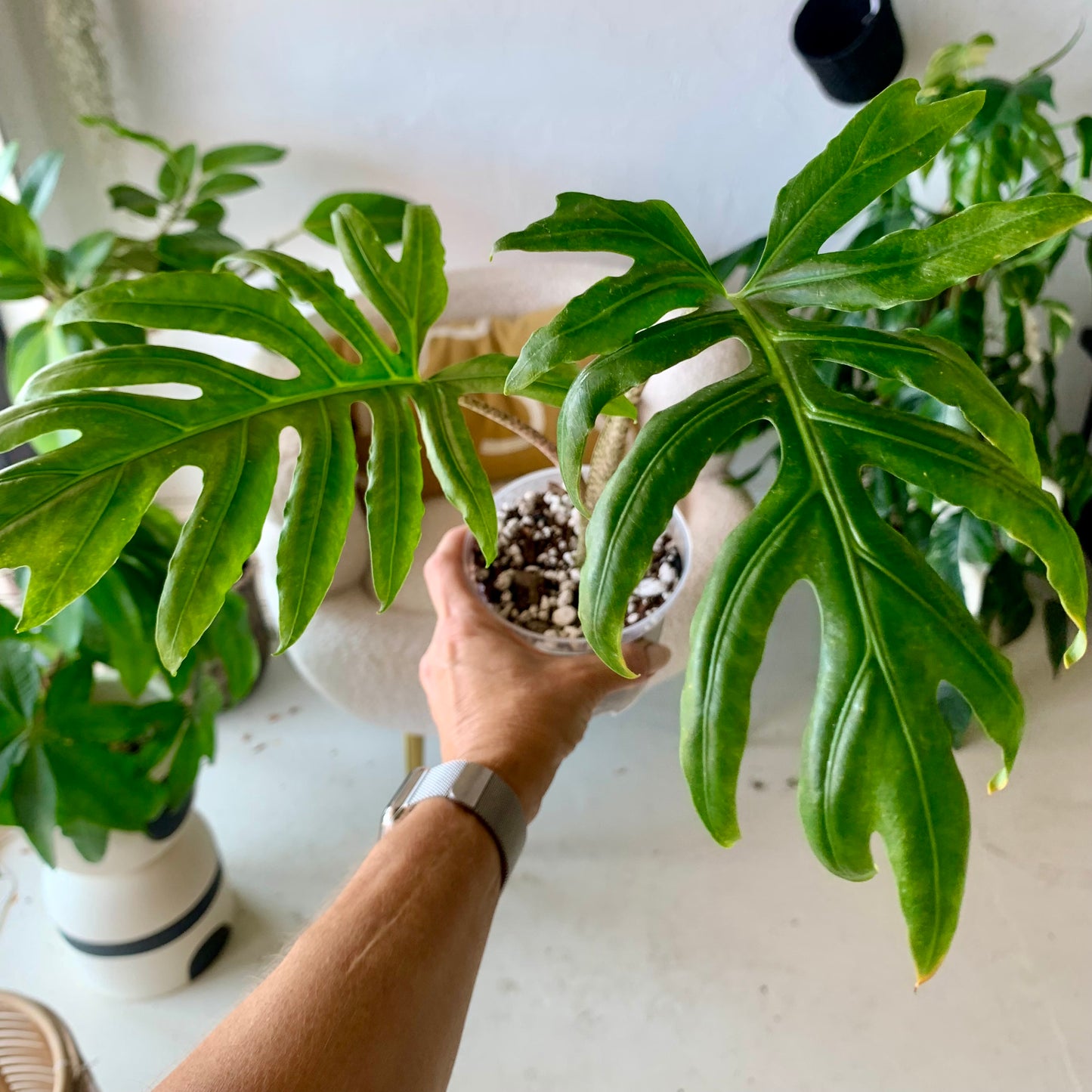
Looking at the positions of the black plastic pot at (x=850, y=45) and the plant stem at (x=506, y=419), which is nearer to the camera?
the plant stem at (x=506, y=419)

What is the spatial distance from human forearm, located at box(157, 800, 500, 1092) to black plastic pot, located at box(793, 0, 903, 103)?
1.18 meters

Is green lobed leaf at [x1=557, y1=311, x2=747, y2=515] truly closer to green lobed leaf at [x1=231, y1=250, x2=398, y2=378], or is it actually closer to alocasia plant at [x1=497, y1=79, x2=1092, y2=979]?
alocasia plant at [x1=497, y1=79, x2=1092, y2=979]

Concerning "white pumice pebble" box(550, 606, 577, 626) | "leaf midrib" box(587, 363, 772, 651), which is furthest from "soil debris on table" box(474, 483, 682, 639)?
"leaf midrib" box(587, 363, 772, 651)

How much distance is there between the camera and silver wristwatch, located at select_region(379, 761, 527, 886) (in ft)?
2.33

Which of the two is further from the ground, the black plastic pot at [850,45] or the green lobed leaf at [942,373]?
the black plastic pot at [850,45]

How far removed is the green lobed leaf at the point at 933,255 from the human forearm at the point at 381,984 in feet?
1.59

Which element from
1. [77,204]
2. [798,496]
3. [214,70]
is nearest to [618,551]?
[798,496]

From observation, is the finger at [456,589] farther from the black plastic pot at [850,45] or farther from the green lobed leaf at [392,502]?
the black plastic pot at [850,45]

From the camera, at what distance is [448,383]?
70 centimetres

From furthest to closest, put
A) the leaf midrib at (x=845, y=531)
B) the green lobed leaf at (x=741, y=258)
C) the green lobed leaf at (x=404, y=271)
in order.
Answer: the green lobed leaf at (x=741, y=258) → the green lobed leaf at (x=404, y=271) → the leaf midrib at (x=845, y=531)

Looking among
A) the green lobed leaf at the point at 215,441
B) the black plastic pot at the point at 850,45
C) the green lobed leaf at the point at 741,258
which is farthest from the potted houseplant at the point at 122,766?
the black plastic pot at the point at 850,45

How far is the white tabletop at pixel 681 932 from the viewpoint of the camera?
46.1 inches

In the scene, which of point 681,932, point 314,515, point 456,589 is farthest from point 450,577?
point 681,932

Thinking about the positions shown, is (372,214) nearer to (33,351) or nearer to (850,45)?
(33,351)
